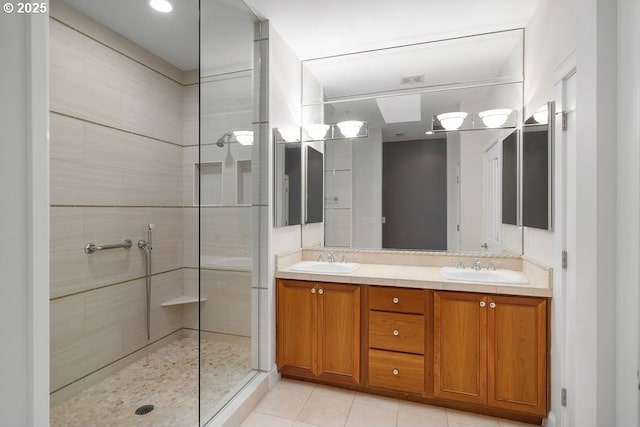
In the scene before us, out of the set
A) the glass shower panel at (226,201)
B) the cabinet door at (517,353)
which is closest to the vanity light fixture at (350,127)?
the glass shower panel at (226,201)

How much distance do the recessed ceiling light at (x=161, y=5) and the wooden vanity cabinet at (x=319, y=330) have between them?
7.44ft

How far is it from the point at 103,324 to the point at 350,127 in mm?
2576

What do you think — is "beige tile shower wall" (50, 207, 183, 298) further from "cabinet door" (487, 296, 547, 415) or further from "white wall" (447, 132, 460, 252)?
"cabinet door" (487, 296, 547, 415)

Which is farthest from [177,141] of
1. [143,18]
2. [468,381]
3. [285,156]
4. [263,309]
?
[468,381]

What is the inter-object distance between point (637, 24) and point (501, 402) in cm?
207

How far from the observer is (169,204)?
10.00 feet

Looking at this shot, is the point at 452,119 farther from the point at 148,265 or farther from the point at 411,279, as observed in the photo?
the point at 148,265

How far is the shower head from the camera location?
1910 mm

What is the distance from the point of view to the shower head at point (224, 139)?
1910 millimetres

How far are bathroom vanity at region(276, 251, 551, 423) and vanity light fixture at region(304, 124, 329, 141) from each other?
4.17 feet

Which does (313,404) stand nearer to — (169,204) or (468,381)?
(468,381)

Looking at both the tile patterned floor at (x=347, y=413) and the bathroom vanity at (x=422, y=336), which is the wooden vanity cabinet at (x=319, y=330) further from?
the tile patterned floor at (x=347, y=413)

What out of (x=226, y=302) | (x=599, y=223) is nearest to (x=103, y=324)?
(x=226, y=302)

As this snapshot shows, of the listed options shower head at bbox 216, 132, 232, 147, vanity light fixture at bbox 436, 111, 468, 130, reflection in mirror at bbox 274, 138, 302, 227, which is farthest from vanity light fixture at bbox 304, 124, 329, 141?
shower head at bbox 216, 132, 232, 147
